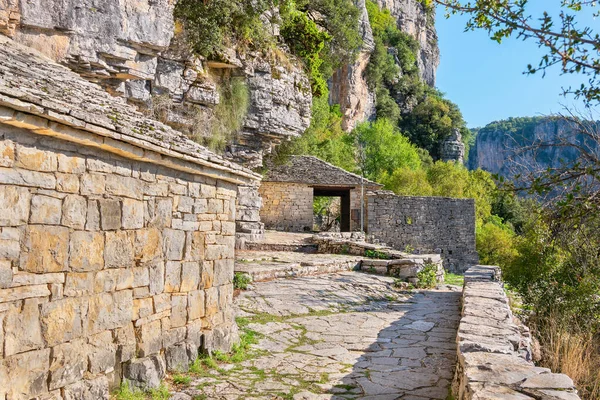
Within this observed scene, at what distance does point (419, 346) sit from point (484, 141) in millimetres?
100320

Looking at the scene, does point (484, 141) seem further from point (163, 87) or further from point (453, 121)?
Result: point (163, 87)

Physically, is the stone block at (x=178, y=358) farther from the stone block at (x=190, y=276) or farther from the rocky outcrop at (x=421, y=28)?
the rocky outcrop at (x=421, y=28)

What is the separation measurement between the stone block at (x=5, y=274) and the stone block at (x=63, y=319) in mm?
356

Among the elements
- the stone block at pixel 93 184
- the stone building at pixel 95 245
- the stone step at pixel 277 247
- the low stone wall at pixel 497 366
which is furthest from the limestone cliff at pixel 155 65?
the low stone wall at pixel 497 366

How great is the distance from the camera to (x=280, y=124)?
55.6 ft

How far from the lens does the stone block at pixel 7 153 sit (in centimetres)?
324

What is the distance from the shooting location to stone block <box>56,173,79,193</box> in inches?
145

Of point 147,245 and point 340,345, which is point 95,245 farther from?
point 340,345

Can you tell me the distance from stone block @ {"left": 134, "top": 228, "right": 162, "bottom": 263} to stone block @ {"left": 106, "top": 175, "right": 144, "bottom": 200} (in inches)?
14.0

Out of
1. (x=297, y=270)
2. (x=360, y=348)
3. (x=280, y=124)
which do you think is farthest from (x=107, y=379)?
(x=280, y=124)

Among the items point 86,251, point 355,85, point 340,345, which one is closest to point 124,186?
point 86,251

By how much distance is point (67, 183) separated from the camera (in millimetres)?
3754

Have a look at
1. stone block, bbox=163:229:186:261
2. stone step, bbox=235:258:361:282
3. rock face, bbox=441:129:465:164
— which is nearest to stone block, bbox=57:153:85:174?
stone block, bbox=163:229:186:261

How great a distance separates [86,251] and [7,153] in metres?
1.01
